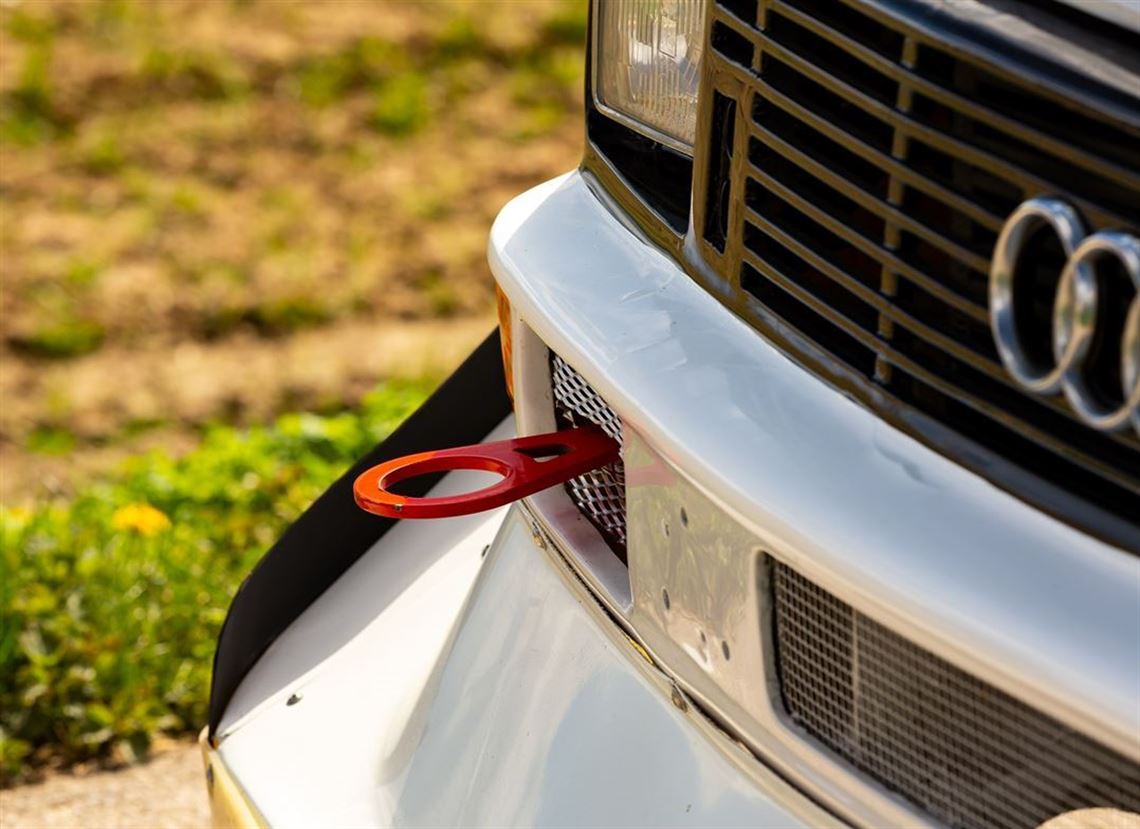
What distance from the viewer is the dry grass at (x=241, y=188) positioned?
15.3 ft

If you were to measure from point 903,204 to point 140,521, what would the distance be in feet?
7.92

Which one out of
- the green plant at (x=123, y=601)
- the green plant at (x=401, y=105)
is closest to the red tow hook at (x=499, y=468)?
the green plant at (x=123, y=601)

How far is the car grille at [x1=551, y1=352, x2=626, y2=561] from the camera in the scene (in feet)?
5.14

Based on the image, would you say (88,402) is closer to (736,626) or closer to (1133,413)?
(736,626)

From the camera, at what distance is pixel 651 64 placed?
5.28ft

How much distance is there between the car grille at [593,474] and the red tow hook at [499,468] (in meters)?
0.02

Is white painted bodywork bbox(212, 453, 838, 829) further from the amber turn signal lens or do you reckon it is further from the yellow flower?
the yellow flower

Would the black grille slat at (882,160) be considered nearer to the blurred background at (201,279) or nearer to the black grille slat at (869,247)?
the black grille slat at (869,247)

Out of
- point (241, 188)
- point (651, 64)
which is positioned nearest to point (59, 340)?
point (241, 188)

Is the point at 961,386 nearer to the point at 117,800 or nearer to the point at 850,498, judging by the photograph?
the point at 850,498

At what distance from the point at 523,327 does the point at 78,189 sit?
4.09m

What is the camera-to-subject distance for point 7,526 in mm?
3307

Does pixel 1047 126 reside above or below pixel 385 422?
above

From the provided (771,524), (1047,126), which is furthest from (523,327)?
(1047,126)
